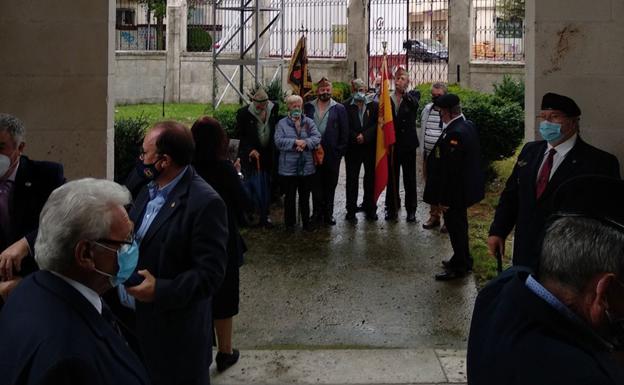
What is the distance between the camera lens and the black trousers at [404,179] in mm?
11469

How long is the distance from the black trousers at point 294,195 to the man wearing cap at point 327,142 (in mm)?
177

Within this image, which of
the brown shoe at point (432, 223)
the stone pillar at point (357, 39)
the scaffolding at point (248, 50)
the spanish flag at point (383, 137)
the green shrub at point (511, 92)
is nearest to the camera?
the brown shoe at point (432, 223)

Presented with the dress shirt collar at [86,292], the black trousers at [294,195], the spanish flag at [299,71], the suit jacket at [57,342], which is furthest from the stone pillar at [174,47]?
the suit jacket at [57,342]

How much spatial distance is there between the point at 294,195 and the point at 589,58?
16.1 feet

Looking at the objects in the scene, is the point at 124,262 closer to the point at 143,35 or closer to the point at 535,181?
the point at 535,181

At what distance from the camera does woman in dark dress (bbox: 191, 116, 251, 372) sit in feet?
19.1

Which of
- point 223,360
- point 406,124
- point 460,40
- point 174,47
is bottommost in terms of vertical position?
point 223,360

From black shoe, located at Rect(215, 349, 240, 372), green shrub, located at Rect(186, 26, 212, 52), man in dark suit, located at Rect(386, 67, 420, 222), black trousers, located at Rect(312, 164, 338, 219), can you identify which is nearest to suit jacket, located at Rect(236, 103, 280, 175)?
black trousers, located at Rect(312, 164, 338, 219)

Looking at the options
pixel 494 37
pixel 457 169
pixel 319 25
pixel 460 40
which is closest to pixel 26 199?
pixel 457 169

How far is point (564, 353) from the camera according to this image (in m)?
2.25

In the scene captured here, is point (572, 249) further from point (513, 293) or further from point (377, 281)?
point (377, 281)

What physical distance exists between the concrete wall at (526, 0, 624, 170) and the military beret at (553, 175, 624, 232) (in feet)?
14.4

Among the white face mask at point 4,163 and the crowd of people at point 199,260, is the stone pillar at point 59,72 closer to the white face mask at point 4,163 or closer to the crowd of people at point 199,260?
the crowd of people at point 199,260

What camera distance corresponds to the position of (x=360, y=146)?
11.5 metres
